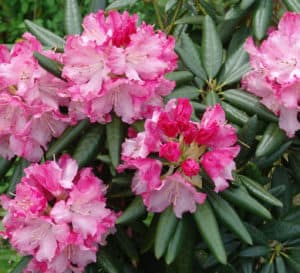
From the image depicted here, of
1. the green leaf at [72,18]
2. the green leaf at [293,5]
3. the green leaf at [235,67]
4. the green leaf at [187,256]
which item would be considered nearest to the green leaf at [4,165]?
the green leaf at [72,18]

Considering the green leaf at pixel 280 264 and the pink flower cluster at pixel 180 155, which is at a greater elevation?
the pink flower cluster at pixel 180 155

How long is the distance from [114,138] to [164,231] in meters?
0.25

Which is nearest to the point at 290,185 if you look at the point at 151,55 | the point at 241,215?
the point at 241,215

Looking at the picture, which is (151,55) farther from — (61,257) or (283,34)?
(61,257)

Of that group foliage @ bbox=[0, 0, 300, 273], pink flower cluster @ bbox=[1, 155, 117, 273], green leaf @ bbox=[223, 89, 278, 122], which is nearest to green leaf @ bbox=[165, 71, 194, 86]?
foliage @ bbox=[0, 0, 300, 273]

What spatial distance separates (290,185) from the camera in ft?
6.99

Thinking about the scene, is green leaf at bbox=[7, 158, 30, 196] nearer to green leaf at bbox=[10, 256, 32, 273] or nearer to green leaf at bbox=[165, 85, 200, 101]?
green leaf at bbox=[10, 256, 32, 273]

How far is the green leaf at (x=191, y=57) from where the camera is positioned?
203cm

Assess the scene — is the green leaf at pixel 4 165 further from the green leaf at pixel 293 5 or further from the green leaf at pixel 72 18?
the green leaf at pixel 293 5

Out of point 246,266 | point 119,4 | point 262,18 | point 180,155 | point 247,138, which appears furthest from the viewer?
point 119,4

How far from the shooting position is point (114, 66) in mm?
1643

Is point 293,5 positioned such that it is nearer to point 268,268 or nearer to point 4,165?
point 268,268

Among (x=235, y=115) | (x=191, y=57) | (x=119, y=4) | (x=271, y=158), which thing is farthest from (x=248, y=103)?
(x=119, y=4)

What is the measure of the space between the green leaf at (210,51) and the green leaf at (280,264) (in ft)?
1.69
